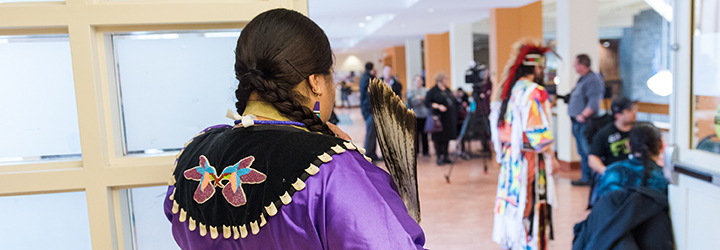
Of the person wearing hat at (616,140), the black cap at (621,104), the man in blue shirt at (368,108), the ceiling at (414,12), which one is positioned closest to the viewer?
the person wearing hat at (616,140)

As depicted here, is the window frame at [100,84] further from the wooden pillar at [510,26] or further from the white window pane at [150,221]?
the wooden pillar at [510,26]

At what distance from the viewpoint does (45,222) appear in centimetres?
119

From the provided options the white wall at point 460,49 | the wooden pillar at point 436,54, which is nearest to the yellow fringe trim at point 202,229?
the white wall at point 460,49

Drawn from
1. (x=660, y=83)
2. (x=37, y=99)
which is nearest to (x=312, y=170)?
(x=37, y=99)

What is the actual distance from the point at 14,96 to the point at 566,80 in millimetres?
5952

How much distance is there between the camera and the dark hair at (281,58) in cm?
78

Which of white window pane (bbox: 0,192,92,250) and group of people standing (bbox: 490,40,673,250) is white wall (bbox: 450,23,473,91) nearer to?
group of people standing (bbox: 490,40,673,250)

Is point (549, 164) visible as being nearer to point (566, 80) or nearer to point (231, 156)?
point (231, 156)

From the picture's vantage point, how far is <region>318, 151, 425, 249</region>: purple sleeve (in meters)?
0.71

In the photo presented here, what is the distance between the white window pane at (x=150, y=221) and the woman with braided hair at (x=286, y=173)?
0.40 metres

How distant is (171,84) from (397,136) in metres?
0.59

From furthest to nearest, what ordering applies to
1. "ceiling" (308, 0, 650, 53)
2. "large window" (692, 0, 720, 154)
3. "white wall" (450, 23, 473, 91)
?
"white wall" (450, 23, 473, 91), "ceiling" (308, 0, 650, 53), "large window" (692, 0, 720, 154)

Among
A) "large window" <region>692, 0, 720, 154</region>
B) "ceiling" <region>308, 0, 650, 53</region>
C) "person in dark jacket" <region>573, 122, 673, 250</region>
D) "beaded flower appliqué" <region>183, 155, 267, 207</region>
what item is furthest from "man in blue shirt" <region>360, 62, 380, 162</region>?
"beaded flower appliqué" <region>183, 155, 267, 207</region>

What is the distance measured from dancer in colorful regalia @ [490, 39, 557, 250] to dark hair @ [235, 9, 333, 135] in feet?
7.06
